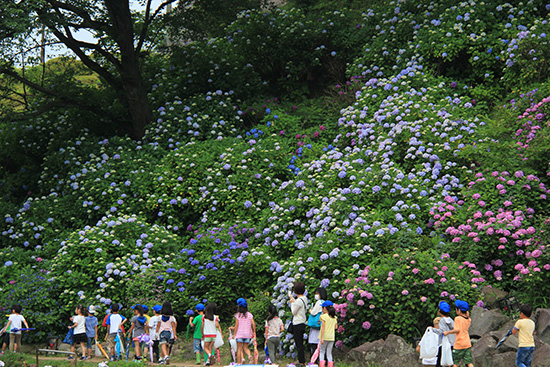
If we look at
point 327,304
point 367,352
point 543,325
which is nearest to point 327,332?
point 327,304

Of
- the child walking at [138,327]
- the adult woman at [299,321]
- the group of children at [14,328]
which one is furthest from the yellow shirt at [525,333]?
the group of children at [14,328]

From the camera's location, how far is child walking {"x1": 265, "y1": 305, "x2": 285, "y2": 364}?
8.30 metres

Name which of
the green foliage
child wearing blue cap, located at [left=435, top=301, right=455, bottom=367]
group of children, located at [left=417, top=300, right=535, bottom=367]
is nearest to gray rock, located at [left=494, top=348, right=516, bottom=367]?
group of children, located at [left=417, top=300, right=535, bottom=367]

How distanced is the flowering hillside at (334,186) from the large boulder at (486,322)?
1.44 feet

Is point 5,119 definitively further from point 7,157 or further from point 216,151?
point 216,151

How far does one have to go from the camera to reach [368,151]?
11.1m

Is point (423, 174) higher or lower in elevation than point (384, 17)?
lower

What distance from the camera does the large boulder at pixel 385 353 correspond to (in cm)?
716

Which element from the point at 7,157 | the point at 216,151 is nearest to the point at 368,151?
the point at 216,151

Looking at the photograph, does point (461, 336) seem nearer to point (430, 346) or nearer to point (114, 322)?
point (430, 346)

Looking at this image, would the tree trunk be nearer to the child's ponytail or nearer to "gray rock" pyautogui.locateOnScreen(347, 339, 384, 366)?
the child's ponytail

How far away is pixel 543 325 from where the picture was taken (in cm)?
725

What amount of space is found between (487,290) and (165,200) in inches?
262

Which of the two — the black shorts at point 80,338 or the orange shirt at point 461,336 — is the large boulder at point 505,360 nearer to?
the orange shirt at point 461,336
